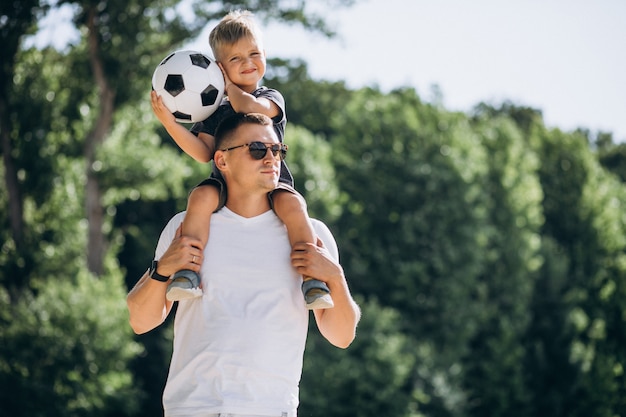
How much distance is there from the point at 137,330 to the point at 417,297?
24192 millimetres

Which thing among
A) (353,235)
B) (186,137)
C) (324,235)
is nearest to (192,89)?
(186,137)

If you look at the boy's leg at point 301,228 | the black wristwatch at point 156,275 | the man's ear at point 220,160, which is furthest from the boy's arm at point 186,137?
the black wristwatch at point 156,275

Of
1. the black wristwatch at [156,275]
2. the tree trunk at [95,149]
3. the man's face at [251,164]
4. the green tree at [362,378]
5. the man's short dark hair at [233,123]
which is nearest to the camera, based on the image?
the black wristwatch at [156,275]

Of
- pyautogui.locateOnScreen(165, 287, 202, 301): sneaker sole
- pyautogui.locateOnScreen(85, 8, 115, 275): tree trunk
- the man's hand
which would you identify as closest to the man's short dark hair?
the man's hand

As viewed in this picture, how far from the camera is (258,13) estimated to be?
21.4m

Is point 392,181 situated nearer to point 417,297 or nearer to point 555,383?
point 417,297

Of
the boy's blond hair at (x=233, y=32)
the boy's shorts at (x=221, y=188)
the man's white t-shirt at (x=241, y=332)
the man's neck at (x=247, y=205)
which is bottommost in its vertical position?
the man's white t-shirt at (x=241, y=332)

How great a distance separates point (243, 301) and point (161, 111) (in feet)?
4.14

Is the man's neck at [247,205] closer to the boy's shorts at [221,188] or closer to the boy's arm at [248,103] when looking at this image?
the boy's shorts at [221,188]

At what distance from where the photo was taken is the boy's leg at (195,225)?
3.77m

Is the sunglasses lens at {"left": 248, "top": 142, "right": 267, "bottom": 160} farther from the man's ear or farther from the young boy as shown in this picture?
the man's ear

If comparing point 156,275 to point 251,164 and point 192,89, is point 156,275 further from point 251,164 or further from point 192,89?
point 192,89

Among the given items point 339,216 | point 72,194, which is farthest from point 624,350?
point 72,194

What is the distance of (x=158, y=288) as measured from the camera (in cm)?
398
